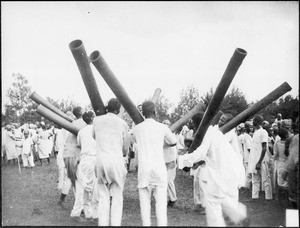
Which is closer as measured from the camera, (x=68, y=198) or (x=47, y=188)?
(x=68, y=198)

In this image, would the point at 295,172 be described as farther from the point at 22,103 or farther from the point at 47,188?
the point at 22,103

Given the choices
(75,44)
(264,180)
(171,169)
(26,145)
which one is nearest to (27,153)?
(26,145)

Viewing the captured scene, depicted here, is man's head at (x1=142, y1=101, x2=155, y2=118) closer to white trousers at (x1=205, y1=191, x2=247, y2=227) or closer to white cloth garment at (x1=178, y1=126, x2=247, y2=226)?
white cloth garment at (x1=178, y1=126, x2=247, y2=226)

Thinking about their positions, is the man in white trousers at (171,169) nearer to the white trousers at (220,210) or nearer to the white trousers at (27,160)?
the white trousers at (220,210)


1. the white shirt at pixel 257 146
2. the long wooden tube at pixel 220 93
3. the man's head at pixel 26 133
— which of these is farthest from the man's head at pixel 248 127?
the man's head at pixel 26 133

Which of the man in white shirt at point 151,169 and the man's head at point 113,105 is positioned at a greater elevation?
the man's head at point 113,105

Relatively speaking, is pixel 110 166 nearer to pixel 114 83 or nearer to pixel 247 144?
pixel 114 83

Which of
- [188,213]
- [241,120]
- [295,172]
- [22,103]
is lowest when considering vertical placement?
[188,213]

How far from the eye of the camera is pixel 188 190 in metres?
11.9

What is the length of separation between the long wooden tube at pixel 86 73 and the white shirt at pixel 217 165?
1.80 metres

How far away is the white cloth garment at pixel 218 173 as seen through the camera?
236 inches

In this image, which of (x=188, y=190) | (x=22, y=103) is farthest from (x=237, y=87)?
(x=188, y=190)

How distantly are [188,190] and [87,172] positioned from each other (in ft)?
15.7

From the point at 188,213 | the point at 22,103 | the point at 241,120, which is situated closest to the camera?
the point at 241,120
